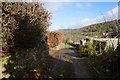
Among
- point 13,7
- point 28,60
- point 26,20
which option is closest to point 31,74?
point 28,60

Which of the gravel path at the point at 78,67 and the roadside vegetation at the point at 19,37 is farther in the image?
the gravel path at the point at 78,67

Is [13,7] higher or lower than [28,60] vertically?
higher

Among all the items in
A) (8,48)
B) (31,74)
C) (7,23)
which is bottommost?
(31,74)

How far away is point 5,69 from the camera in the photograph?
321 centimetres

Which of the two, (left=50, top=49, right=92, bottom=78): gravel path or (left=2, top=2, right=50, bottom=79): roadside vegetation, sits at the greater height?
(left=2, top=2, right=50, bottom=79): roadside vegetation

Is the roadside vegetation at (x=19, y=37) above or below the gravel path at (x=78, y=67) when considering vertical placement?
above

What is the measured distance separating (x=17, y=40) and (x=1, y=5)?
149 centimetres

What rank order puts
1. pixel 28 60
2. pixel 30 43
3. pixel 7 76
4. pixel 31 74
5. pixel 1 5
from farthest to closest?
pixel 30 43 → pixel 28 60 → pixel 31 74 → pixel 1 5 → pixel 7 76

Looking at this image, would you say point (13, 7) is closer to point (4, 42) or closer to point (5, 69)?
point (4, 42)

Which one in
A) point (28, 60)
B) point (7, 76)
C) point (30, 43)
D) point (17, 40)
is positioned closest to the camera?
point (7, 76)

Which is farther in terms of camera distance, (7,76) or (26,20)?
(26,20)

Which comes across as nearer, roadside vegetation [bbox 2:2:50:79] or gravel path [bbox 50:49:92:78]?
roadside vegetation [bbox 2:2:50:79]

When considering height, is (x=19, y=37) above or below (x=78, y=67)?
above

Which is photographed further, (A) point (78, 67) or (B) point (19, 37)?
(A) point (78, 67)
